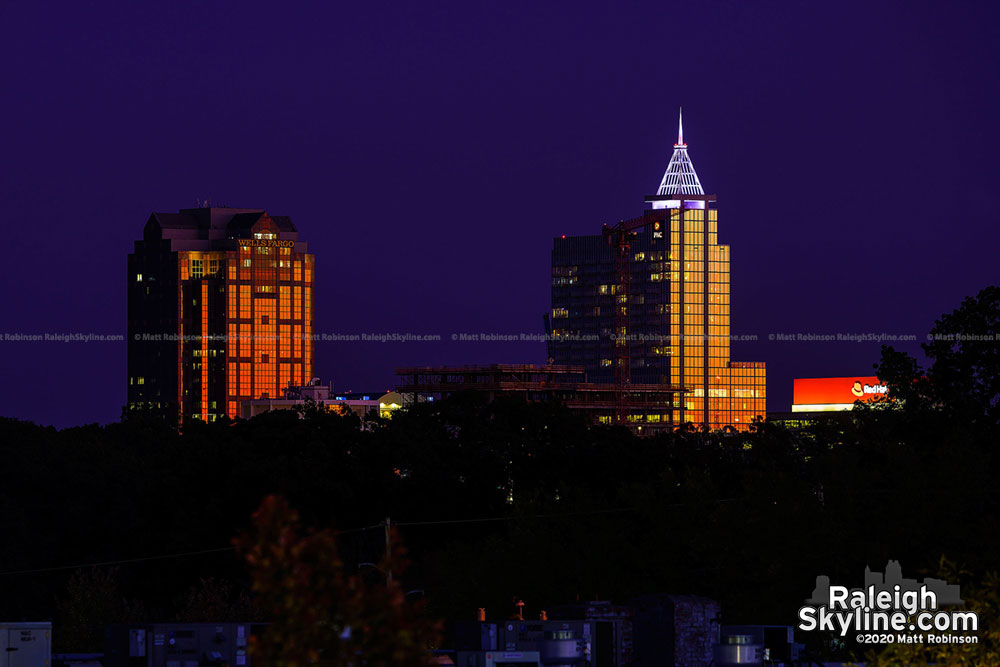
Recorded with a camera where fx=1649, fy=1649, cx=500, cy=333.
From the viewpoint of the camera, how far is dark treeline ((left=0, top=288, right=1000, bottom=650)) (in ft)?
192

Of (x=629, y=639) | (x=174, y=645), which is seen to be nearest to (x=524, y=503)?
(x=629, y=639)

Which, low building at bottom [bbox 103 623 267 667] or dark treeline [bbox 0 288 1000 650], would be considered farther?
dark treeline [bbox 0 288 1000 650]

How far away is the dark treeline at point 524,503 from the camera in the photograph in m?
58.5

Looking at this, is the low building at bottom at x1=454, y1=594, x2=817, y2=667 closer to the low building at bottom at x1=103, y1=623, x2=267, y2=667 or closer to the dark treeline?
the low building at bottom at x1=103, y1=623, x2=267, y2=667

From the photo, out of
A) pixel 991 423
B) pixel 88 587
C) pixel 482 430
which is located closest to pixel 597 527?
pixel 991 423

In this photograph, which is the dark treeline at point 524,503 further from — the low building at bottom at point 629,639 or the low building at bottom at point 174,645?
the low building at bottom at point 174,645

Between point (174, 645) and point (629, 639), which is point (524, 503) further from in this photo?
point (174, 645)

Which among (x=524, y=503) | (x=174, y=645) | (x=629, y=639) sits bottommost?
(x=629, y=639)

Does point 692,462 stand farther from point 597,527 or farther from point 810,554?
point 810,554

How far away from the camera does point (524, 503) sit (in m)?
75.1

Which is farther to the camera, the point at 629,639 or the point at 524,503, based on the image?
the point at 524,503

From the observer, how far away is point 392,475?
326ft

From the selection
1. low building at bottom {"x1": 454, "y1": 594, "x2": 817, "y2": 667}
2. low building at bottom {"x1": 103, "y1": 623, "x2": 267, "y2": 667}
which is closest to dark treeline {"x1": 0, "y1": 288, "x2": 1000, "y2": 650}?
low building at bottom {"x1": 454, "y1": 594, "x2": 817, "y2": 667}

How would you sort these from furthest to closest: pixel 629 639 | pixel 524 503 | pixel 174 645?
pixel 524 503 < pixel 629 639 < pixel 174 645
